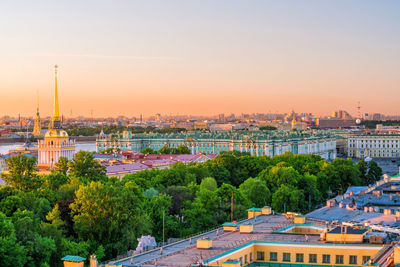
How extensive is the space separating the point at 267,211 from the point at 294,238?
7.58 m

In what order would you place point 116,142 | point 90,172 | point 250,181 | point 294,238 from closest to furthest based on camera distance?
point 294,238 < point 90,172 < point 250,181 < point 116,142

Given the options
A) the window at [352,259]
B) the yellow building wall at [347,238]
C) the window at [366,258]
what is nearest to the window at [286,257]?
the yellow building wall at [347,238]

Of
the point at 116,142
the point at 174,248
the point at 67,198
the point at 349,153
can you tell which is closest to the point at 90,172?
the point at 67,198

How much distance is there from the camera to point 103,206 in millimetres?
31250

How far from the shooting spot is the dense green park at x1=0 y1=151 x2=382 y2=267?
2766 centimetres

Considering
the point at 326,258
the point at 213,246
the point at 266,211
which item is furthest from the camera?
the point at 266,211

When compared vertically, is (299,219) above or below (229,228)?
above

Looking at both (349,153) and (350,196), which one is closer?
(350,196)

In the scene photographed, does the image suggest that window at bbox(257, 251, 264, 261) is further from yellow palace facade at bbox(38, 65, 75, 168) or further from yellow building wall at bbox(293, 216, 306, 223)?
yellow palace facade at bbox(38, 65, 75, 168)

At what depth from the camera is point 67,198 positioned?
3569 centimetres

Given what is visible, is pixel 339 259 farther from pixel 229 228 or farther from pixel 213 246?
pixel 229 228

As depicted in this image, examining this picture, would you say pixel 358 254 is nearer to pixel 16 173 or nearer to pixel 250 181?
pixel 16 173

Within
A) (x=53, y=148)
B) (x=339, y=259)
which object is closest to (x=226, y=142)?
(x=53, y=148)

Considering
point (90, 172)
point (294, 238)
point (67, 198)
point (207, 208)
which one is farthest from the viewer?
point (90, 172)
